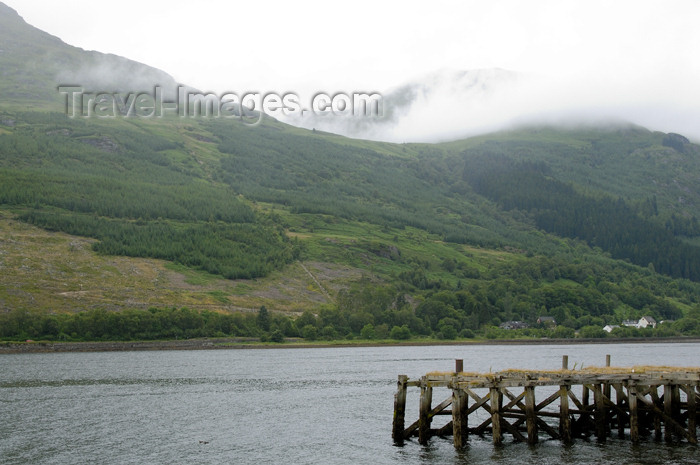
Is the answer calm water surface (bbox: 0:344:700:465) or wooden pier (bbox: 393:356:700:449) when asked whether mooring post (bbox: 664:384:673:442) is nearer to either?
wooden pier (bbox: 393:356:700:449)

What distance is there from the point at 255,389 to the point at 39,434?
3722 cm

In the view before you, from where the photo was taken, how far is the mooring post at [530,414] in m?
53.3

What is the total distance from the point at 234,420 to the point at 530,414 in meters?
30.5

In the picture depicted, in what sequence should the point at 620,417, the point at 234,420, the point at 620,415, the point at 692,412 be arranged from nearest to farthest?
the point at 692,412 < the point at 620,415 < the point at 620,417 < the point at 234,420

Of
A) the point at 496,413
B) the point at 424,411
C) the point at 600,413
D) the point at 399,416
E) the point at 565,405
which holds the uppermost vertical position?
the point at 565,405

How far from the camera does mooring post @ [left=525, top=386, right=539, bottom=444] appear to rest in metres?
53.3

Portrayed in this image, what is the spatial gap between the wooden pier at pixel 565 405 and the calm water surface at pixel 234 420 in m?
1.31

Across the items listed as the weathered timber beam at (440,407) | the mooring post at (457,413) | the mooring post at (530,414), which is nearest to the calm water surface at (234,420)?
the mooring post at (530,414)

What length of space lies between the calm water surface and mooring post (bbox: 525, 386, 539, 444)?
0.90 meters

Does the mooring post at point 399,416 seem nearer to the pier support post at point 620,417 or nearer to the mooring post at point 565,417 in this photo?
the mooring post at point 565,417

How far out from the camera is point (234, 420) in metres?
72.1

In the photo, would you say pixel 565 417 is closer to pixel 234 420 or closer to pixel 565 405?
pixel 565 405

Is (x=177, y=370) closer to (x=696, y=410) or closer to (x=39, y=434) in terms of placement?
(x=39, y=434)

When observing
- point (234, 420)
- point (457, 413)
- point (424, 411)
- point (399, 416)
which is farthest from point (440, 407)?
point (234, 420)
